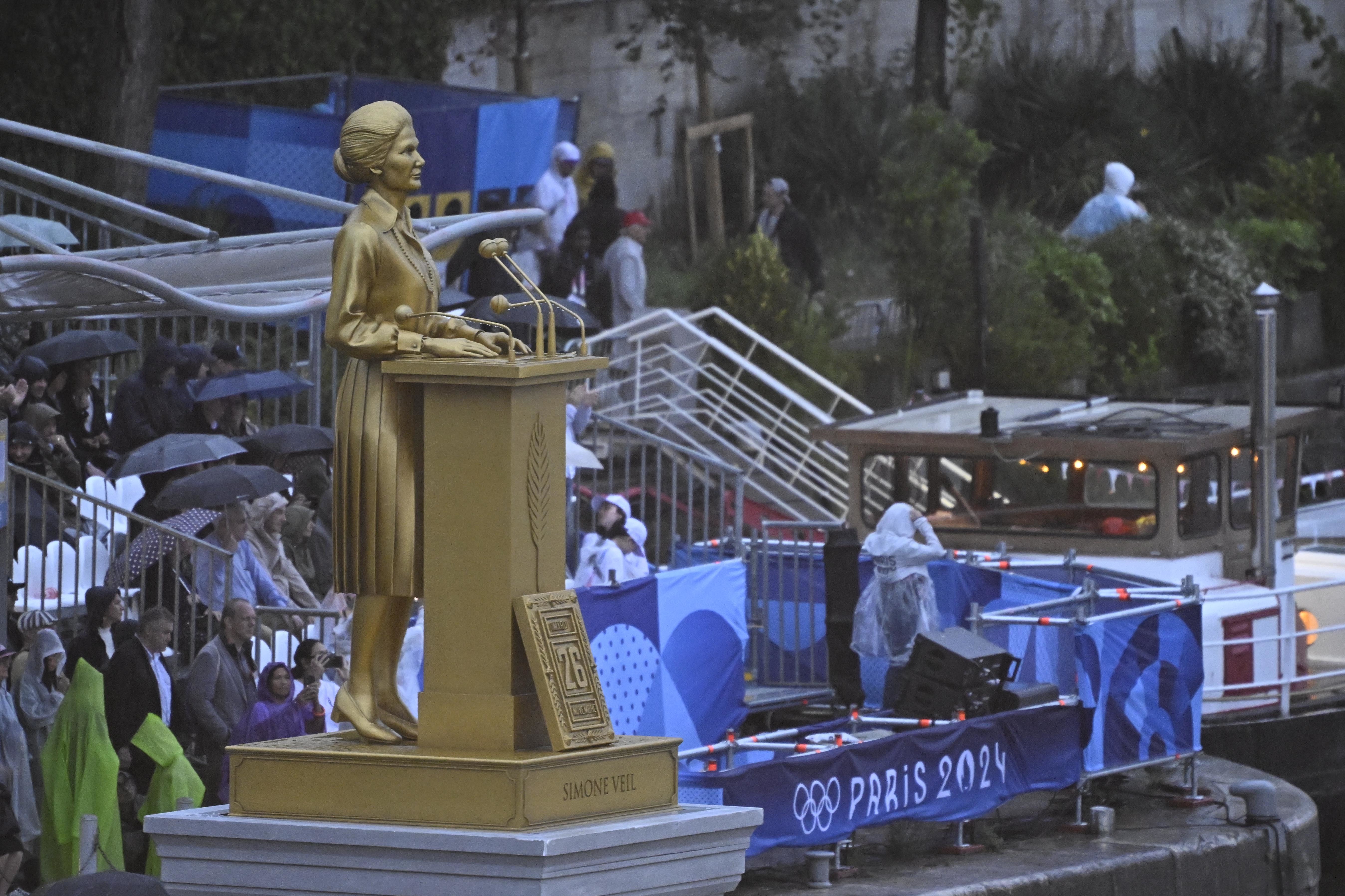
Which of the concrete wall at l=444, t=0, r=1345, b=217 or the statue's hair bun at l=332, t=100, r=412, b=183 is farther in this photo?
the concrete wall at l=444, t=0, r=1345, b=217

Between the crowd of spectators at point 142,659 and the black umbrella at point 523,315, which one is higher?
the black umbrella at point 523,315

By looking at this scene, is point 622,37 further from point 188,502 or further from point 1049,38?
point 188,502

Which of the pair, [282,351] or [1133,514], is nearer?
[1133,514]

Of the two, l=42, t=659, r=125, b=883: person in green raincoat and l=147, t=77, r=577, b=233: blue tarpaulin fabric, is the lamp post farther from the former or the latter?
l=42, t=659, r=125, b=883: person in green raincoat

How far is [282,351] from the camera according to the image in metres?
19.4

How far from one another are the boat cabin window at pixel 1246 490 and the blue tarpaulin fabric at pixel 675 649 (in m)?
4.36

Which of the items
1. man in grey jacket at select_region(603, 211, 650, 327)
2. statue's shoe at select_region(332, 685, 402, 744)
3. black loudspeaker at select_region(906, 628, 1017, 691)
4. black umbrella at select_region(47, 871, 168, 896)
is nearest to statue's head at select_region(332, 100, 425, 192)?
statue's shoe at select_region(332, 685, 402, 744)

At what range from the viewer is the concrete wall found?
3108 centimetres

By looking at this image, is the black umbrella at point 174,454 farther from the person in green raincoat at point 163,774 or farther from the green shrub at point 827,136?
the green shrub at point 827,136

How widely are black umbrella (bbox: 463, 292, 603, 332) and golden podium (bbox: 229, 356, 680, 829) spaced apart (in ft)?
18.9

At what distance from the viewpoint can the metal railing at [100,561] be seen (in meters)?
11.9

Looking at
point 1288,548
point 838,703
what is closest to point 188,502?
point 838,703

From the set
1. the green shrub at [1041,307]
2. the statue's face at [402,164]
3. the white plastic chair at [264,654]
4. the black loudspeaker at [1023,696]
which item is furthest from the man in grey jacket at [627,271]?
the statue's face at [402,164]

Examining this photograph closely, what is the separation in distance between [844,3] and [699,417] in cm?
1233
